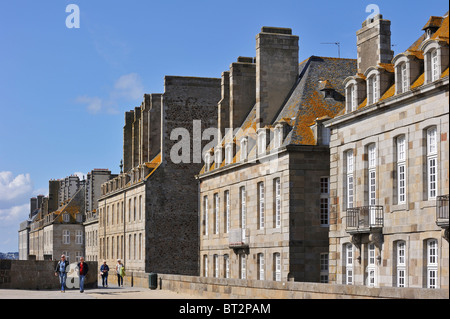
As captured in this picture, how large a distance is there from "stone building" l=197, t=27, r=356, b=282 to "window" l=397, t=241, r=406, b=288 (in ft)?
28.8

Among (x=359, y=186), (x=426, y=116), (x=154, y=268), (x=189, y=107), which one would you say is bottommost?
(x=154, y=268)

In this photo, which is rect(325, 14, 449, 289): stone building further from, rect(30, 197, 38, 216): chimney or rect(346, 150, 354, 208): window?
rect(30, 197, 38, 216): chimney

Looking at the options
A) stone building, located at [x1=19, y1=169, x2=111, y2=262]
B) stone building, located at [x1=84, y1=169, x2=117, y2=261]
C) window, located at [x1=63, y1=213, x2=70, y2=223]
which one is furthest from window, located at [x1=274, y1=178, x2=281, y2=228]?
window, located at [x1=63, y1=213, x2=70, y2=223]

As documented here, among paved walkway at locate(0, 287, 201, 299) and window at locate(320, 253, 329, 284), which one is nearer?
paved walkway at locate(0, 287, 201, 299)

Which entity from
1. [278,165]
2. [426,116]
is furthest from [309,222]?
[426,116]

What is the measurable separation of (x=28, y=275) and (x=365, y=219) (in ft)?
56.7

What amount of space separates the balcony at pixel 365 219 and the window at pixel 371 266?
2.24 ft

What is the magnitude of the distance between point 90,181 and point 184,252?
3456 cm

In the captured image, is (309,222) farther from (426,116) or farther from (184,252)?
(184,252)

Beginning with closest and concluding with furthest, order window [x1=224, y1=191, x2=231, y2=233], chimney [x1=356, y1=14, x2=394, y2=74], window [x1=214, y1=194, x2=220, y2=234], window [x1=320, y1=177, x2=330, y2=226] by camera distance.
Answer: chimney [x1=356, y1=14, x2=394, y2=74]
window [x1=320, y1=177, x2=330, y2=226]
window [x1=224, y1=191, x2=231, y2=233]
window [x1=214, y1=194, x2=220, y2=234]

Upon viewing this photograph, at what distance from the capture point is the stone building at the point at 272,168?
41.0 meters

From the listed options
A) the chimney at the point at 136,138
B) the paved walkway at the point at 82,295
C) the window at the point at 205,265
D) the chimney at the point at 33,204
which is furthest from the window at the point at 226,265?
the chimney at the point at 33,204

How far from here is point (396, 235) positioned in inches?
1264

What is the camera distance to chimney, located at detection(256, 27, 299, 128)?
46.8m
